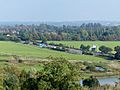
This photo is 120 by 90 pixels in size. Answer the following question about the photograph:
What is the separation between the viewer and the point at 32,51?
53.2 metres

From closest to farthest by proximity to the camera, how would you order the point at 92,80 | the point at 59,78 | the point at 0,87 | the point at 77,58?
1. the point at 59,78
2. the point at 0,87
3. the point at 92,80
4. the point at 77,58

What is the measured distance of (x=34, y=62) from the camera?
140ft

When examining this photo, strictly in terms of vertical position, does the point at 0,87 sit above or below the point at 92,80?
above

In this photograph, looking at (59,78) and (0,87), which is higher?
(59,78)

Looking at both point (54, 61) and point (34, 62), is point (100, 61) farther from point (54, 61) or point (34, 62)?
point (54, 61)

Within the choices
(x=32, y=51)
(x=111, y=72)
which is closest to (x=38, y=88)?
(x=111, y=72)

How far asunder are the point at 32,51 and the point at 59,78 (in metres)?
41.9

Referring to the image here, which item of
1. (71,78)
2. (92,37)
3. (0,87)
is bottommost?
(92,37)

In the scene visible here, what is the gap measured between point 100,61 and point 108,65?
221 centimetres

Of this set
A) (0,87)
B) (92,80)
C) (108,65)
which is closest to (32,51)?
(108,65)

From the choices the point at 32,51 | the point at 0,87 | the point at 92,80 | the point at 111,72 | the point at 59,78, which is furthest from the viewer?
the point at 32,51

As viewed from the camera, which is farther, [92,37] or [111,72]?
[92,37]

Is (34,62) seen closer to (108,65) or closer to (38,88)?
(108,65)

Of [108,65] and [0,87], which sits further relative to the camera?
[108,65]
